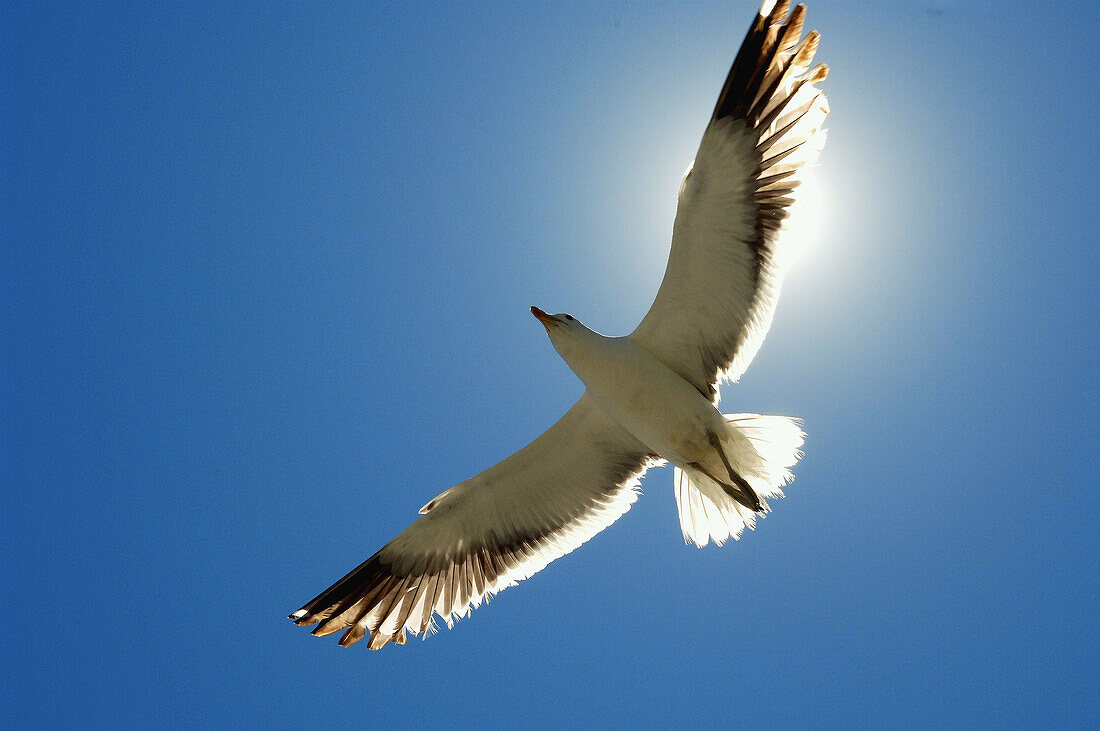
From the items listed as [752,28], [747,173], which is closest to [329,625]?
[747,173]

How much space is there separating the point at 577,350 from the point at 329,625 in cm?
248

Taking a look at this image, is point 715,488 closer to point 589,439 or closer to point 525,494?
point 589,439

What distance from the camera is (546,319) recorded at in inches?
207

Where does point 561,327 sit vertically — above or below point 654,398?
above

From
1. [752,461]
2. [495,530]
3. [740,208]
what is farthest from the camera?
[495,530]

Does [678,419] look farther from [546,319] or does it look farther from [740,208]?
[740,208]

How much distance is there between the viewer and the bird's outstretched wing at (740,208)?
14.3 feet

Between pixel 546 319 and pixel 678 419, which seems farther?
pixel 546 319

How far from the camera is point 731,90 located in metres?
4.48

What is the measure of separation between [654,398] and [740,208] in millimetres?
1243

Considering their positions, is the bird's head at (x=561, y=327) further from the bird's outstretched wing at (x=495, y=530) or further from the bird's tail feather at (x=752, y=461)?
the bird's tail feather at (x=752, y=461)

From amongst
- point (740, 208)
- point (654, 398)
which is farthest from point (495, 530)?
point (740, 208)

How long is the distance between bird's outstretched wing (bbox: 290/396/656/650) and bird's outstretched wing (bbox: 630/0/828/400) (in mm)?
817

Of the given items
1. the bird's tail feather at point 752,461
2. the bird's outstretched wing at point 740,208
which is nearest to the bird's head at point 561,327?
the bird's outstretched wing at point 740,208
